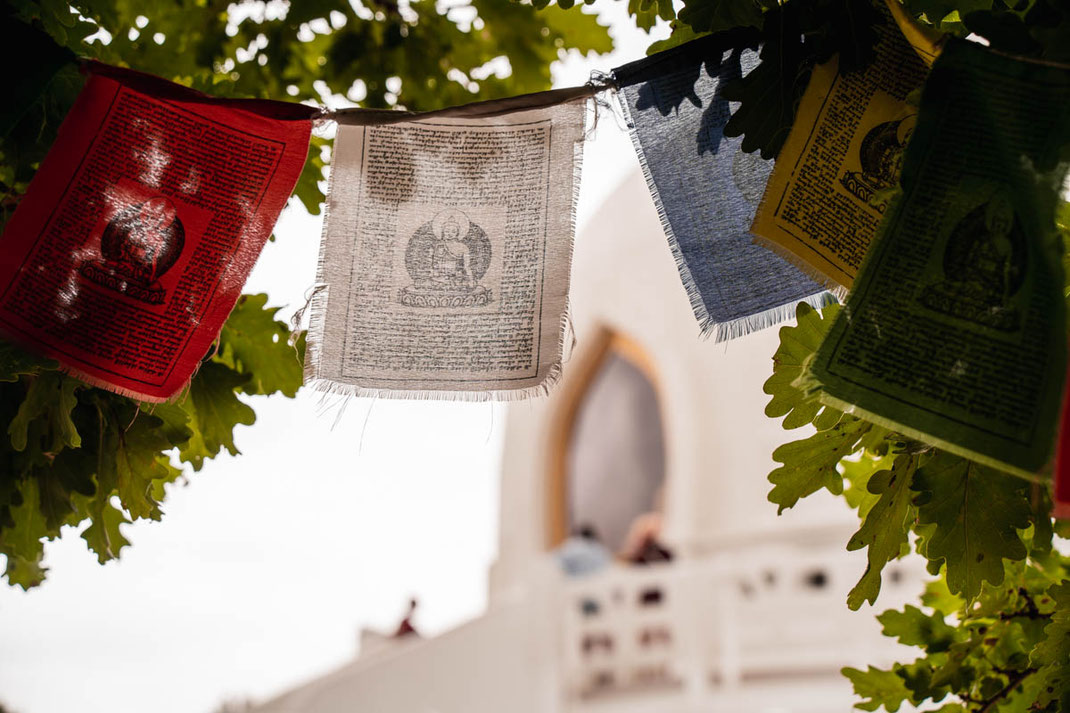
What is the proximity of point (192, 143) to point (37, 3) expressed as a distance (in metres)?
0.40

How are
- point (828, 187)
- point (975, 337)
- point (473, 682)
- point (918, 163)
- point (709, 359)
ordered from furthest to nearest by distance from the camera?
point (709, 359) → point (473, 682) → point (828, 187) → point (918, 163) → point (975, 337)

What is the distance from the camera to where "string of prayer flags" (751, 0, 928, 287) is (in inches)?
73.2

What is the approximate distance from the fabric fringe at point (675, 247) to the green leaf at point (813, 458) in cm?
27

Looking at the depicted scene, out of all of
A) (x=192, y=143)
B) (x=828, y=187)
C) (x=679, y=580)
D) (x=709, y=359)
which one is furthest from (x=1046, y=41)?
(x=709, y=359)

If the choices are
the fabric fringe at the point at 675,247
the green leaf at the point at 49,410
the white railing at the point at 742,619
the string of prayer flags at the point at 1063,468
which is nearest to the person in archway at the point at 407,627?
the white railing at the point at 742,619

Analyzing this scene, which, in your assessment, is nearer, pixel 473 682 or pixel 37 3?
pixel 37 3

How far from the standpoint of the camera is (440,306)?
6.81ft

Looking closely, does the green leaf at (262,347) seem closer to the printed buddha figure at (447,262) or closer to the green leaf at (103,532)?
the green leaf at (103,532)

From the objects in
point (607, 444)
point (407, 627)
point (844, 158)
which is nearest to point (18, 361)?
point (844, 158)

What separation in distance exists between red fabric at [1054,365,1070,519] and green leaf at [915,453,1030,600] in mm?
429

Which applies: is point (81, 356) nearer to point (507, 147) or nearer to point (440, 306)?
point (440, 306)

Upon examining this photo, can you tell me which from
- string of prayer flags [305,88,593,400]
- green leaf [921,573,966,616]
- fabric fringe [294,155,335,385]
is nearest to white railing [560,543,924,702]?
green leaf [921,573,966,616]

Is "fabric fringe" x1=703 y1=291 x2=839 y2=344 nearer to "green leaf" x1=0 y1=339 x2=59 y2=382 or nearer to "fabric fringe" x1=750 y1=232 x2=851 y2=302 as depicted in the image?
"fabric fringe" x1=750 y1=232 x2=851 y2=302

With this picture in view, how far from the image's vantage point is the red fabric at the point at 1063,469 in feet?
4.42
